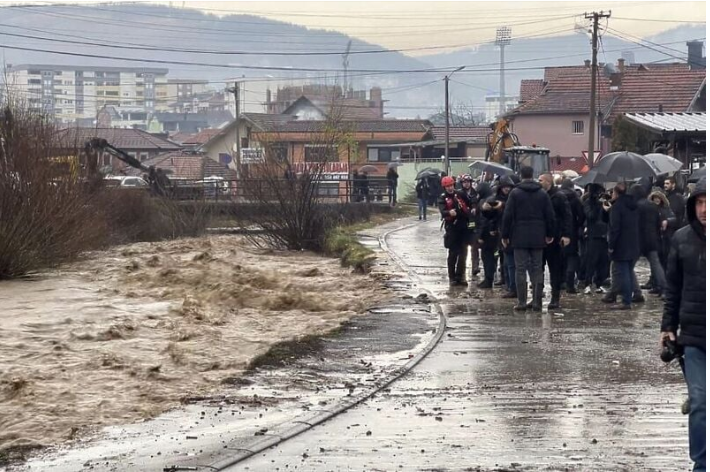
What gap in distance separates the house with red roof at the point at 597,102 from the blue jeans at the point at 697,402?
190ft

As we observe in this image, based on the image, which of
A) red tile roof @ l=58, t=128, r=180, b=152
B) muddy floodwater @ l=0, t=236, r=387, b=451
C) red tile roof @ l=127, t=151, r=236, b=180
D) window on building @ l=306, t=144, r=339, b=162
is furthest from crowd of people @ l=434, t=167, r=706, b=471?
red tile roof @ l=58, t=128, r=180, b=152

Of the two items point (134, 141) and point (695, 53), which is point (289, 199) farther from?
point (134, 141)

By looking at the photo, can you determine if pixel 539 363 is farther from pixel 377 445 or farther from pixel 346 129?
pixel 346 129

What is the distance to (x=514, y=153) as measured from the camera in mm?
48031

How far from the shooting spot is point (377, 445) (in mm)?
9117

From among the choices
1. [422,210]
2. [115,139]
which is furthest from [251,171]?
[115,139]

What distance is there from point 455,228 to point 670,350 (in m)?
12.4

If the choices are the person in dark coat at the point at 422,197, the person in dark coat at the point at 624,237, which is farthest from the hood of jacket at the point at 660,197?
the person in dark coat at the point at 422,197

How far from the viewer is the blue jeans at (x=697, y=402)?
25.4ft

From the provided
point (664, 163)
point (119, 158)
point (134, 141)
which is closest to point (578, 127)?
point (119, 158)

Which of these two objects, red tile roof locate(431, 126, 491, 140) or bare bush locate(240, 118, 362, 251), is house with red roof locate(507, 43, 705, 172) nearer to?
red tile roof locate(431, 126, 491, 140)

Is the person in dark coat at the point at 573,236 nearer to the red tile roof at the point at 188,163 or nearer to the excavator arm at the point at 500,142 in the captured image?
the excavator arm at the point at 500,142

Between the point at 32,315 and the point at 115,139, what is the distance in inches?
3502

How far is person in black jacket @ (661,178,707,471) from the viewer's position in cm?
769
